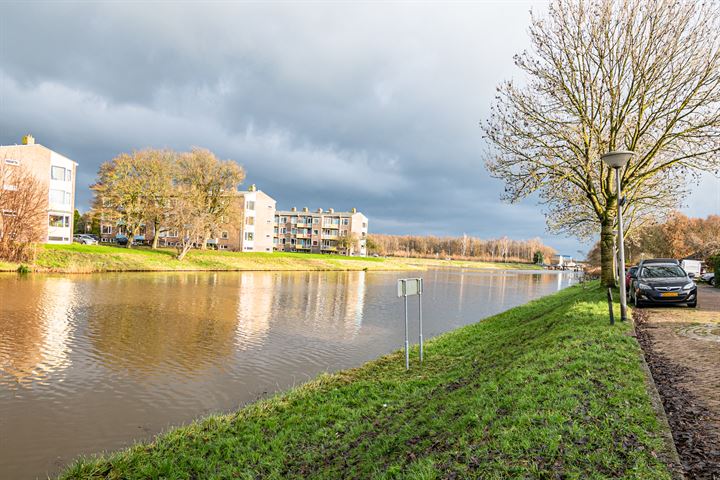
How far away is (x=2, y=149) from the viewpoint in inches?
1710

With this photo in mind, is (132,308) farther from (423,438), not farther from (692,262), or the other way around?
(692,262)

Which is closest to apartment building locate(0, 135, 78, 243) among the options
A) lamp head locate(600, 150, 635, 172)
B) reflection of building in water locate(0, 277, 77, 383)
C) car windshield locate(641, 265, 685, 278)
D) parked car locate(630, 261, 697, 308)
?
reflection of building in water locate(0, 277, 77, 383)

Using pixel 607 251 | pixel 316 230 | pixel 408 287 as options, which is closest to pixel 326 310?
pixel 408 287

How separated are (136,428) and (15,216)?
3568 centimetres

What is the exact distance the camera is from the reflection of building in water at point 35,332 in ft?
35.2

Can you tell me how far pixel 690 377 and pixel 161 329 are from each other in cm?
1598

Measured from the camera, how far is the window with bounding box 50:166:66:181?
4699 centimetres

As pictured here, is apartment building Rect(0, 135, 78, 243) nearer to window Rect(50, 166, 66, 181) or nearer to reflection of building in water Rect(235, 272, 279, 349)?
window Rect(50, 166, 66, 181)

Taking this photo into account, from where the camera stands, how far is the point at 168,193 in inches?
2109

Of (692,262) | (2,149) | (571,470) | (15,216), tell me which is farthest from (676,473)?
(2,149)

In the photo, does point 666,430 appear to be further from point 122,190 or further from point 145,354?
point 122,190

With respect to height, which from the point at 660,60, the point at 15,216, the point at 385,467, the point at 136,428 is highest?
the point at 660,60

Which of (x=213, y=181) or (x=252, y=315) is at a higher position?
(x=213, y=181)

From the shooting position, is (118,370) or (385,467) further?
(118,370)
